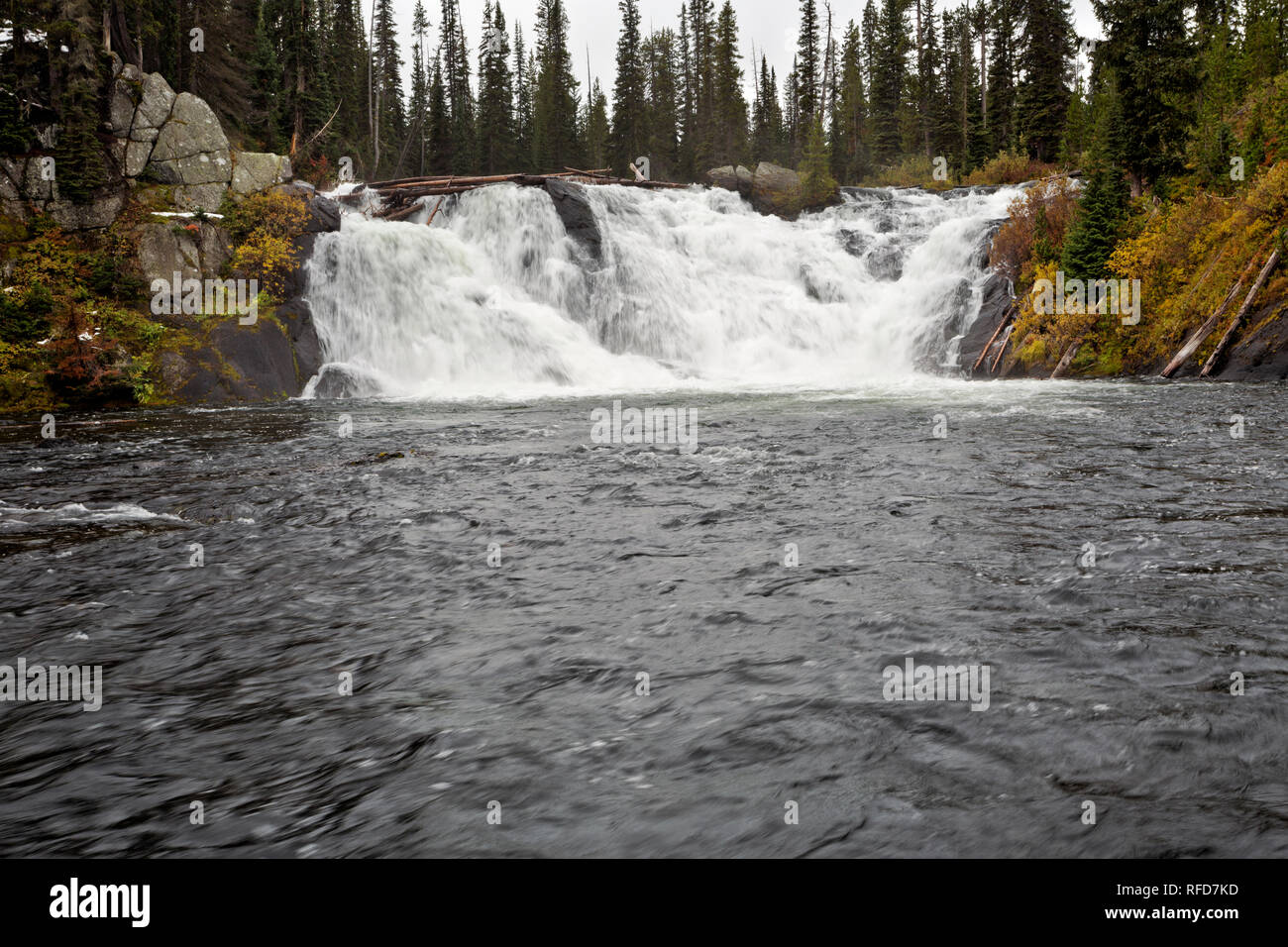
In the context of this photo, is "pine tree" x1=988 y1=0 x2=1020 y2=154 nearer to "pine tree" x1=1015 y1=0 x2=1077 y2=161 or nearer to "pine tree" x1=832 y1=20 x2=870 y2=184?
"pine tree" x1=1015 y1=0 x2=1077 y2=161

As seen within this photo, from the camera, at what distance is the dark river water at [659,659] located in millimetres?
3256

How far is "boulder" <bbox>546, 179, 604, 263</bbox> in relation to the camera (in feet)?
94.5

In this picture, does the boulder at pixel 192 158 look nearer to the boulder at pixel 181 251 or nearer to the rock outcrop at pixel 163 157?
the rock outcrop at pixel 163 157

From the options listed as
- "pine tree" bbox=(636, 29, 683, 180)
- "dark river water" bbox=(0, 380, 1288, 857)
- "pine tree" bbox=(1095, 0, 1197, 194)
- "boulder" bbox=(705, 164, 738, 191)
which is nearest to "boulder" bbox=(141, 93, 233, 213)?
"dark river water" bbox=(0, 380, 1288, 857)

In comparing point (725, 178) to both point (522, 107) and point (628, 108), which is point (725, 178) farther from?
point (522, 107)

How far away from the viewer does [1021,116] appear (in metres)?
44.2

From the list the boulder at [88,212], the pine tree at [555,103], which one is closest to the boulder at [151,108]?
the boulder at [88,212]

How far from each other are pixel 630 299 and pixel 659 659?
24069 mm

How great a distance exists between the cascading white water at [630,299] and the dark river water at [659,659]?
13544 millimetres

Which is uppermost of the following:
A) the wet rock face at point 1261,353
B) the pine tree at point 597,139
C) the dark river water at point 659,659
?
the pine tree at point 597,139

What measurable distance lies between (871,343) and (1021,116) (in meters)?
25.5

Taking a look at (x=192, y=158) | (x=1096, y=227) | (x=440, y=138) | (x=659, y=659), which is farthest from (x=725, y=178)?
(x=659, y=659)
